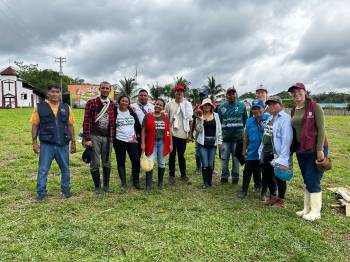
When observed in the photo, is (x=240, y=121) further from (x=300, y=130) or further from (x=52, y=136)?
(x=52, y=136)

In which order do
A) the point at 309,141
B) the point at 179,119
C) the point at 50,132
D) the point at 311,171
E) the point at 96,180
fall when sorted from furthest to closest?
the point at 179,119, the point at 96,180, the point at 50,132, the point at 311,171, the point at 309,141

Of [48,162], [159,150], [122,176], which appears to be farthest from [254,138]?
[48,162]

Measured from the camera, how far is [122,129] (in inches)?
227

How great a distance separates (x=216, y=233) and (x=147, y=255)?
3.56 feet

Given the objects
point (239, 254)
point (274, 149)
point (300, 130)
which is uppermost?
point (300, 130)

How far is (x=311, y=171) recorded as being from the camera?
4.60 meters

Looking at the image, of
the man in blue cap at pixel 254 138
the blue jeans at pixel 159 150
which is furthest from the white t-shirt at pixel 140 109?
the man in blue cap at pixel 254 138

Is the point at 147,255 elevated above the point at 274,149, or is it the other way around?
the point at 274,149

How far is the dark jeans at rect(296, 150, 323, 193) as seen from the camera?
4.55m

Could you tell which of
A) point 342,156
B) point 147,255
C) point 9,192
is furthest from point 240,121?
point 342,156

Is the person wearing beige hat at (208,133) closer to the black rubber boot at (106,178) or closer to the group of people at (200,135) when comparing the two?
the group of people at (200,135)

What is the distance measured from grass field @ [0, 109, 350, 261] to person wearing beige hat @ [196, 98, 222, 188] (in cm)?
64

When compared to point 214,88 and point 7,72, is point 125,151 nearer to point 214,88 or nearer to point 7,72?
point 214,88

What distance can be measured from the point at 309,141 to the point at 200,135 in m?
2.24
